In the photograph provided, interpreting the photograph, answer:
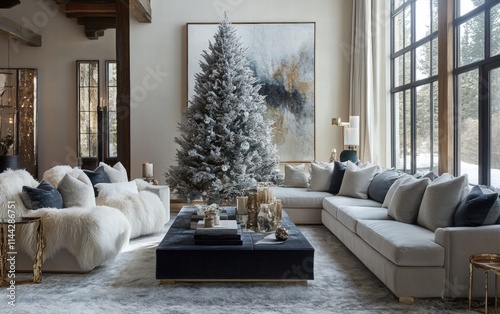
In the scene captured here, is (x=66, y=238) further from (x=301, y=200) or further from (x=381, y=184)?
(x=381, y=184)

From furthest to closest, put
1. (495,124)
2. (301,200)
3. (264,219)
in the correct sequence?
(301,200)
(495,124)
(264,219)

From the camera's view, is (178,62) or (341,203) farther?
(178,62)

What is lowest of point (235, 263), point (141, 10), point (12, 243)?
point (235, 263)

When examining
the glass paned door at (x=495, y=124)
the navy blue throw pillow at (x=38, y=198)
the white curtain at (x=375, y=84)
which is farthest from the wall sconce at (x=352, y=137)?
the navy blue throw pillow at (x=38, y=198)

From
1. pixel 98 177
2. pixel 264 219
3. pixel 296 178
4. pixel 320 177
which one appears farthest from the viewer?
pixel 296 178

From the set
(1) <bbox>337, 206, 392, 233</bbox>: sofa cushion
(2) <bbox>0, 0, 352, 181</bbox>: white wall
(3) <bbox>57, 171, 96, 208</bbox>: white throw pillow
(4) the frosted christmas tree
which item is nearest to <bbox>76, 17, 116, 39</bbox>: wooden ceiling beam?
(2) <bbox>0, 0, 352, 181</bbox>: white wall

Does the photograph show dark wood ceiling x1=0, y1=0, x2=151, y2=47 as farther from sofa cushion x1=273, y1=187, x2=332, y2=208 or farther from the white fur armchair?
the white fur armchair

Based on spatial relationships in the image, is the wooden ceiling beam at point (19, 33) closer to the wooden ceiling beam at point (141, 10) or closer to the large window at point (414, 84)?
the wooden ceiling beam at point (141, 10)

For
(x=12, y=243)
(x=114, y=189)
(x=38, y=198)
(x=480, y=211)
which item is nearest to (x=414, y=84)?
(x=480, y=211)

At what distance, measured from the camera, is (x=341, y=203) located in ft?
20.7

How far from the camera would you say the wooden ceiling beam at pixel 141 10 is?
794cm

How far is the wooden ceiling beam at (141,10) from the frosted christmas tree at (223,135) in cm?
126

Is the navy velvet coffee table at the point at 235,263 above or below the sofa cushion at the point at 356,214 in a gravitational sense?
below

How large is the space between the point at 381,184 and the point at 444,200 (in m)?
2.07
